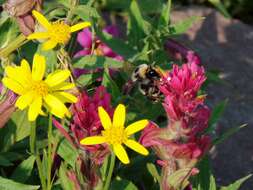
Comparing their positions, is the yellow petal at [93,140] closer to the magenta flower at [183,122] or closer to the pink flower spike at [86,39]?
the magenta flower at [183,122]

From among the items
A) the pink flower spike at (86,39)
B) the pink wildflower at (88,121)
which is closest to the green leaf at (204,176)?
the pink wildflower at (88,121)

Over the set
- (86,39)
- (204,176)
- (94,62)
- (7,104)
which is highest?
(7,104)

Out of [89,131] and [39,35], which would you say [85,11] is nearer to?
[39,35]

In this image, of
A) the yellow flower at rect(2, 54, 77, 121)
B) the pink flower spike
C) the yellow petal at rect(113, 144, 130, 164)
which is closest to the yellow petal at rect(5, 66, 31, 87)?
the yellow flower at rect(2, 54, 77, 121)

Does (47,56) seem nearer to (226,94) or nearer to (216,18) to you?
(226,94)

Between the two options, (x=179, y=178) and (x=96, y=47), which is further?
(x=96, y=47)

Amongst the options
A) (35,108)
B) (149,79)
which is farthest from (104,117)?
(149,79)
